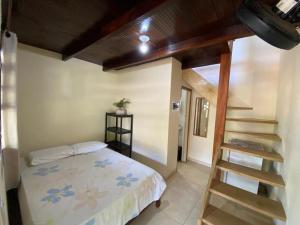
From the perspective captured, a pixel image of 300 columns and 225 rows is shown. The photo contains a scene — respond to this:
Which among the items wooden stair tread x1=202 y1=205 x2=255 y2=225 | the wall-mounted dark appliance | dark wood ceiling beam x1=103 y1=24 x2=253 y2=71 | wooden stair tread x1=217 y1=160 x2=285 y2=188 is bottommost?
wooden stair tread x1=202 y1=205 x2=255 y2=225

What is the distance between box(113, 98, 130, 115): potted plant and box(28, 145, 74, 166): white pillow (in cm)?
116

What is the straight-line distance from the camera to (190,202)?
7.22 feet

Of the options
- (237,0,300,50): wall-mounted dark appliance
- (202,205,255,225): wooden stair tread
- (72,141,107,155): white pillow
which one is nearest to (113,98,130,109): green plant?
(72,141,107,155): white pillow

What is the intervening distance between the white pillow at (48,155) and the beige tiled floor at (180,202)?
1.40 m

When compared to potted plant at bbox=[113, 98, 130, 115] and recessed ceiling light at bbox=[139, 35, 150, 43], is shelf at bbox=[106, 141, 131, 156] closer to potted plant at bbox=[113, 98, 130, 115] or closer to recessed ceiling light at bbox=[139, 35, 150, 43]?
potted plant at bbox=[113, 98, 130, 115]

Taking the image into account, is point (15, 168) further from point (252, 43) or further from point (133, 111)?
point (252, 43)

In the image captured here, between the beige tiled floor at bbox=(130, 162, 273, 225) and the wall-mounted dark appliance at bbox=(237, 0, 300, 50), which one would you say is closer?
the wall-mounted dark appliance at bbox=(237, 0, 300, 50)

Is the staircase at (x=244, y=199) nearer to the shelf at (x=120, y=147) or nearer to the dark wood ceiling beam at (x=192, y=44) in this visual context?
the dark wood ceiling beam at (x=192, y=44)

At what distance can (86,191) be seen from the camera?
1.51 m

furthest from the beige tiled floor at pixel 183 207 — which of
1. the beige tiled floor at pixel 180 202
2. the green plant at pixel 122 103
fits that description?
the green plant at pixel 122 103

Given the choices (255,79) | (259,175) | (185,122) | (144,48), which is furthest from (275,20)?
(185,122)

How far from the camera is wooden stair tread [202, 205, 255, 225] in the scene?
156 cm

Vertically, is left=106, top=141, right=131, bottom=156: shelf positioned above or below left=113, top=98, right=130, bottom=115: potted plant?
below

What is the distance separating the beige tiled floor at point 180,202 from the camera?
1845 millimetres
